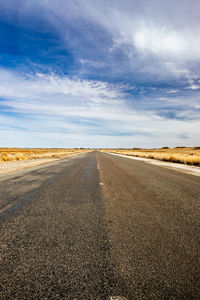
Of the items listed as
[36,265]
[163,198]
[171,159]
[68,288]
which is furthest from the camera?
[171,159]

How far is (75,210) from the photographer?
3.72m

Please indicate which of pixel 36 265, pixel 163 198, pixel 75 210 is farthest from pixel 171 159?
pixel 36 265

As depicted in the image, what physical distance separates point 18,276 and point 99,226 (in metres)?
1.49

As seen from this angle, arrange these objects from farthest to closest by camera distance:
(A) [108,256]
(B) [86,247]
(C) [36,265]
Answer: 1. (B) [86,247]
2. (A) [108,256]
3. (C) [36,265]

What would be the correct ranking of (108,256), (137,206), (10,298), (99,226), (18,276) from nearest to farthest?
(10,298) → (18,276) → (108,256) → (99,226) → (137,206)

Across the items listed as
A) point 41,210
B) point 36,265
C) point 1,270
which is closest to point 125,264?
point 36,265

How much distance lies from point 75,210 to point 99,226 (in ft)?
3.20

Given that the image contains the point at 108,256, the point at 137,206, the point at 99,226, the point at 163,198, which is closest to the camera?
the point at 108,256

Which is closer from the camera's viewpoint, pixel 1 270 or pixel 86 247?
pixel 1 270

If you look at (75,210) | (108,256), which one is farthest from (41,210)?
(108,256)

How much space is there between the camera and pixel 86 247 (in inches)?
88.3

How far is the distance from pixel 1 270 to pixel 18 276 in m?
0.26

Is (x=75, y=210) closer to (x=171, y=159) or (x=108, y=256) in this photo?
(x=108, y=256)

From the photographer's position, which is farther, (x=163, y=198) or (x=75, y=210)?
(x=163, y=198)
